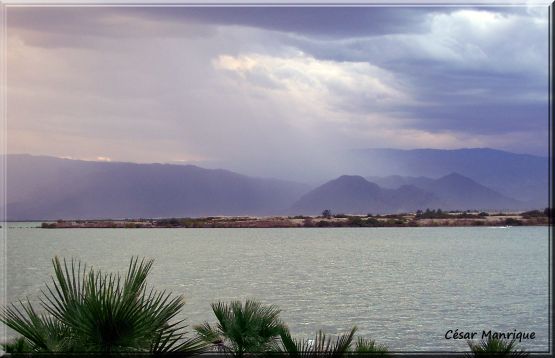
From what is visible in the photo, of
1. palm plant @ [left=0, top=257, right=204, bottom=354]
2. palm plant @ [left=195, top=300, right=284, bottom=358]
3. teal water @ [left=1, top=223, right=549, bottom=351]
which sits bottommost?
teal water @ [left=1, top=223, right=549, bottom=351]

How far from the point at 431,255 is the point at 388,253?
6.25m

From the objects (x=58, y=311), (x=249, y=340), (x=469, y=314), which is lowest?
(x=469, y=314)

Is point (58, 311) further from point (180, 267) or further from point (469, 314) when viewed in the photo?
point (180, 267)

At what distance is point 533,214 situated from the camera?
84000 mm

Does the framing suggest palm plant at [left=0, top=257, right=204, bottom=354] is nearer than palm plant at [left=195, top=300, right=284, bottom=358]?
Yes

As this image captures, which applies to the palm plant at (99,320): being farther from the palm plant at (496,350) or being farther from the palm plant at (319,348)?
the palm plant at (496,350)

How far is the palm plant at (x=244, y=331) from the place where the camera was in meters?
5.98

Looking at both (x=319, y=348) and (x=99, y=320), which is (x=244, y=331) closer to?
(x=319, y=348)

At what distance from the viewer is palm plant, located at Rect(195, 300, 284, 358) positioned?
598 centimetres

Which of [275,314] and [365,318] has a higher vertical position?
[275,314]

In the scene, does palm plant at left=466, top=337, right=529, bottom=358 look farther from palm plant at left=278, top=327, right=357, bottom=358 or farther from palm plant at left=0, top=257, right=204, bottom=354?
palm plant at left=0, top=257, right=204, bottom=354

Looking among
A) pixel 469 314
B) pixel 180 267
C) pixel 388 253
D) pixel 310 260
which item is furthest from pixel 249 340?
pixel 388 253

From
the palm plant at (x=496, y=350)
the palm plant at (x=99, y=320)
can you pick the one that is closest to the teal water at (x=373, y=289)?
the palm plant at (x=496, y=350)

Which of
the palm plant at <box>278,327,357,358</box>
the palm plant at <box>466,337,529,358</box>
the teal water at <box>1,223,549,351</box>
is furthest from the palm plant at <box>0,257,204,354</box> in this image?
the teal water at <box>1,223,549,351</box>
